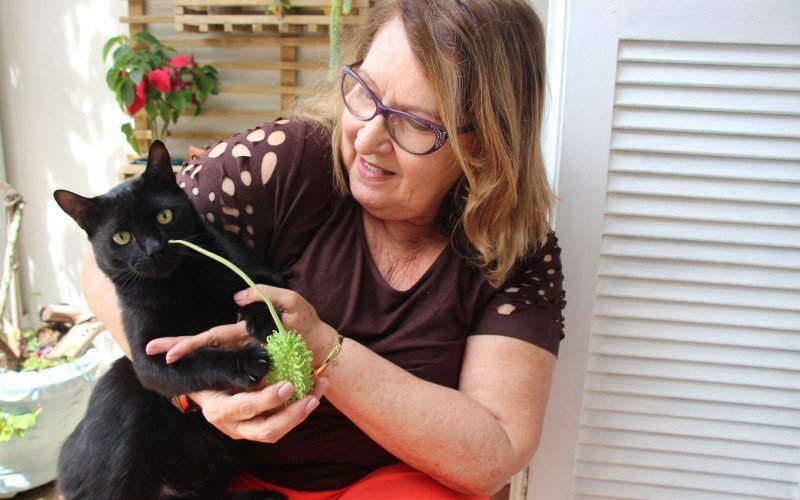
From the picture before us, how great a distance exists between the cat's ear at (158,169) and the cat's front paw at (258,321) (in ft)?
0.98

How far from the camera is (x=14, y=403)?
5.81 ft

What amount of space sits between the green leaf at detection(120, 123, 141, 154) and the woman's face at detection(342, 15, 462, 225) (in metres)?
1.50

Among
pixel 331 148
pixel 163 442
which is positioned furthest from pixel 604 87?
pixel 163 442

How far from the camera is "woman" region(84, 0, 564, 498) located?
969 mm

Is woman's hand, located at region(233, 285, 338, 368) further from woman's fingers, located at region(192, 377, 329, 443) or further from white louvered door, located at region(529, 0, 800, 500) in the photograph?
white louvered door, located at region(529, 0, 800, 500)

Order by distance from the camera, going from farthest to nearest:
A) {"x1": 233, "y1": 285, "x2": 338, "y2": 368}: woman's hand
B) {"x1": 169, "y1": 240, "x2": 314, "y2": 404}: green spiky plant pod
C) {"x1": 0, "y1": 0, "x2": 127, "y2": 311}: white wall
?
{"x1": 0, "y1": 0, "x2": 127, "y2": 311}: white wall → {"x1": 233, "y1": 285, "x2": 338, "y2": 368}: woman's hand → {"x1": 169, "y1": 240, "x2": 314, "y2": 404}: green spiky plant pod

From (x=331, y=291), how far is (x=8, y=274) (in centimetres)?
140

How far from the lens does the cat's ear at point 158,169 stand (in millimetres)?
946

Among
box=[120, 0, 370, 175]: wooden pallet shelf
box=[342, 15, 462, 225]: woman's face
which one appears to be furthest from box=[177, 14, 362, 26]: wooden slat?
box=[342, 15, 462, 225]: woman's face

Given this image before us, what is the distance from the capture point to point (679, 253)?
1255mm

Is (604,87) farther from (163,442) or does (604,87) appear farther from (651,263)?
(163,442)

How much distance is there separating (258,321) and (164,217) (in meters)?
0.26

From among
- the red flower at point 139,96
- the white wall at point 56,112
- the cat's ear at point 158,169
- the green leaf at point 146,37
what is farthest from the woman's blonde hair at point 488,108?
the white wall at point 56,112

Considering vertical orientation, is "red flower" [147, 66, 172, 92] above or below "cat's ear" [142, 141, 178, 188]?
above
